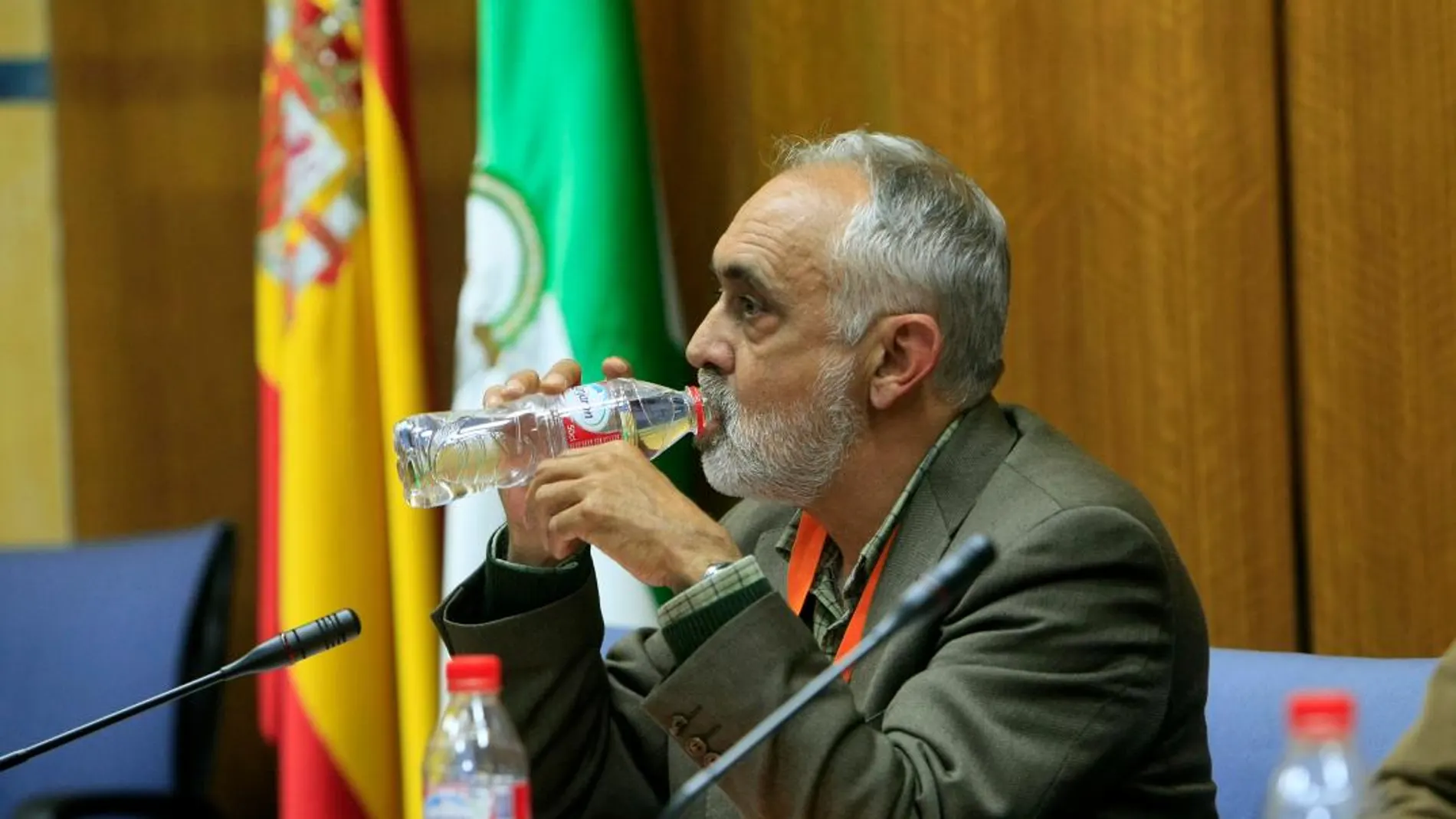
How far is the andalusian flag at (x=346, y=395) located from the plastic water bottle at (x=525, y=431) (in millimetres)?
1027

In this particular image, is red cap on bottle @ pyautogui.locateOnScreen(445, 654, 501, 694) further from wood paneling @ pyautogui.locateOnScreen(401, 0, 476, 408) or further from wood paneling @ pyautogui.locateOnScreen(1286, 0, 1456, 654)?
wood paneling @ pyautogui.locateOnScreen(401, 0, 476, 408)

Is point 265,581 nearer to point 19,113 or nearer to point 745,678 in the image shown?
point 19,113

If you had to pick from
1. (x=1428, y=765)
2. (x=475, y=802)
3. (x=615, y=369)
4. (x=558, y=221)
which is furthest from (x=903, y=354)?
(x=558, y=221)

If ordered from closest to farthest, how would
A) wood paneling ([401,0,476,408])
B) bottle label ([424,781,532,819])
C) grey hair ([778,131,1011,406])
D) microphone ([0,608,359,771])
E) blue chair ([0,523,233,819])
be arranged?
bottle label ([424,781,532,819])
microphone ([0,608,359,771])
grey hair ([778,131,1011,406])
blue chair ([0,523,233,819])
wood paneling ([401,0,476,408])

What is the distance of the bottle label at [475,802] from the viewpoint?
4.42 feet

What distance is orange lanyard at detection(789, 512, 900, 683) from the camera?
203 centimetres

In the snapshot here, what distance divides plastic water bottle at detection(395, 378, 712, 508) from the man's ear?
210 mm

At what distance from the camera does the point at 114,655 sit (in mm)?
3023

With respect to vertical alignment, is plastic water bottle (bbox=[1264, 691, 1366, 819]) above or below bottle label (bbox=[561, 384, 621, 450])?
below

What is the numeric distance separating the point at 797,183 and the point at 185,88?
2279 millimetres

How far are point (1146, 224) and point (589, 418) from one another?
3.95 feet

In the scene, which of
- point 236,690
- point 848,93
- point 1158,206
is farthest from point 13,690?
point 1158,206

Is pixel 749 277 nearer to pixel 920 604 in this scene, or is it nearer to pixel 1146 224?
pixel 920 604

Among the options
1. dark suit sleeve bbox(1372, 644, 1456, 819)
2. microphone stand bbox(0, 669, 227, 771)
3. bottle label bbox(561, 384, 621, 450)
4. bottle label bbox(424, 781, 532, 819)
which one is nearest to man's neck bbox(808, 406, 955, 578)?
bottle label bbox(561, 384, 621, 450)
